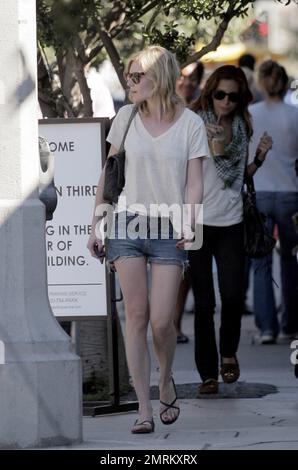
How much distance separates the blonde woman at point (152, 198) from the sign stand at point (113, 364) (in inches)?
35.9

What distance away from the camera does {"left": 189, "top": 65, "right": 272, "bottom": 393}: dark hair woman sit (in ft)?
28.6

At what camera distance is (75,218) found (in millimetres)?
8555

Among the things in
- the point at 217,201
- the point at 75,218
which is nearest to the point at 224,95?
the point at 217,201

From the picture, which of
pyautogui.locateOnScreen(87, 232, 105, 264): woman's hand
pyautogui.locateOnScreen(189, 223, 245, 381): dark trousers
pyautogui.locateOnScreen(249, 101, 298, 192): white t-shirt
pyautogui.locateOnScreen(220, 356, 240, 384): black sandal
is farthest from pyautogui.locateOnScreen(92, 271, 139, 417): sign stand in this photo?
pyautogui.locateOnScreen(249, 101, 298, 192): white t-shirt

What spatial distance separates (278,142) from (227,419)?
3.97 meters

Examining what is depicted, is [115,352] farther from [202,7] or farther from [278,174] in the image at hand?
[278,174]

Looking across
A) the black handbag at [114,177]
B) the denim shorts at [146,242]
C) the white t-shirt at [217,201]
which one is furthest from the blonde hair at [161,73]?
Answer: the white t-shirt at [217,201]

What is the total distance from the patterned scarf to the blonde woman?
1374 millimetres

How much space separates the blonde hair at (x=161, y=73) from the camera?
7.32 m

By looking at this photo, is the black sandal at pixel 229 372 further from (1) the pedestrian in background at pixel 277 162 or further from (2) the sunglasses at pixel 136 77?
(1) the pedestrian in background at pixel 277 162

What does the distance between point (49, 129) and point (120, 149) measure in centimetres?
124

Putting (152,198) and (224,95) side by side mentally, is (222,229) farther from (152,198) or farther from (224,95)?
(152,198)

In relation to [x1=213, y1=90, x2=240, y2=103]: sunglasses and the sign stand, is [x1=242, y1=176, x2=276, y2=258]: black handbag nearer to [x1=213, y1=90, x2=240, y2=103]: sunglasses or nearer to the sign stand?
[x1=213, y1=90, x2=240, y2=103]: sunglasses

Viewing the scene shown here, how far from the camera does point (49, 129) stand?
8523 mm
